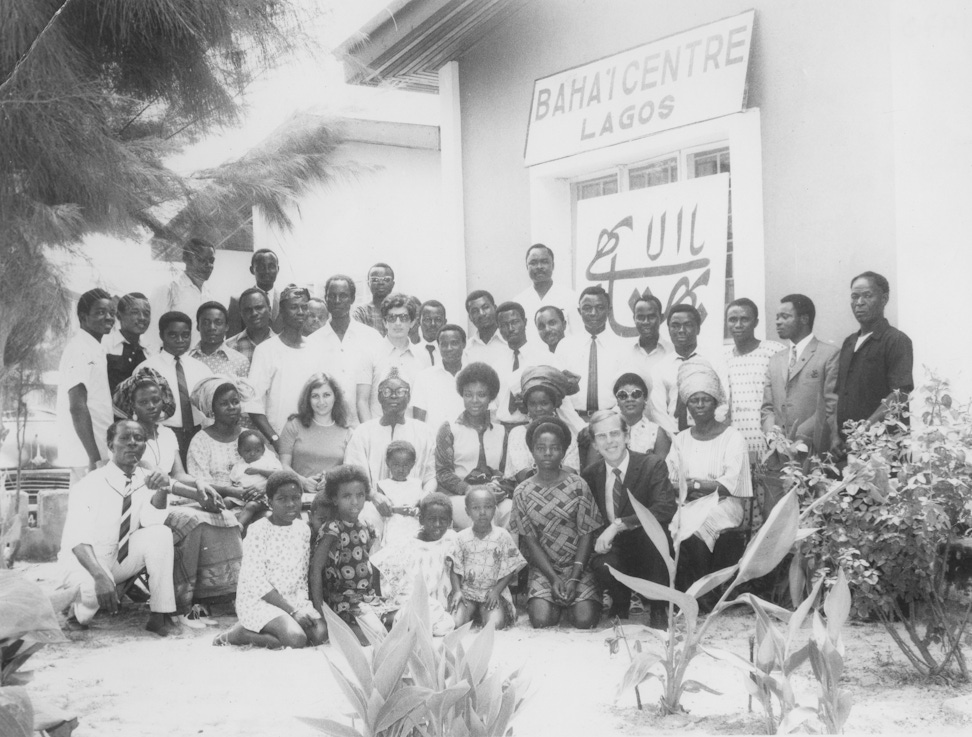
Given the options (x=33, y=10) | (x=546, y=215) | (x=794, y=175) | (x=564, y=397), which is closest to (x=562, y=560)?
(x=564, y=397)

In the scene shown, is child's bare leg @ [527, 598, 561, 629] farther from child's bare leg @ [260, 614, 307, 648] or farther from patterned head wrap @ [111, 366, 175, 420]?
patterned head wrap @ [111, 366, 175, 420]

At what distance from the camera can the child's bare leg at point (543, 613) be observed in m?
5.05

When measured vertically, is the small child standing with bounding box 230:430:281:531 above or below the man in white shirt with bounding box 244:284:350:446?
below

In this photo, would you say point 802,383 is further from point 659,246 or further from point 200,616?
point 200,616

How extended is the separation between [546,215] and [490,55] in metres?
0.90

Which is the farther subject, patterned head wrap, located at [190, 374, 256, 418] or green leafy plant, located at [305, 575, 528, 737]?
patterned head wrap, located at [190, 374, 256, 418]

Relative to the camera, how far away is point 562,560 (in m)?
5.18

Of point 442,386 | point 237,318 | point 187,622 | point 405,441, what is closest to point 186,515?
point 187,622

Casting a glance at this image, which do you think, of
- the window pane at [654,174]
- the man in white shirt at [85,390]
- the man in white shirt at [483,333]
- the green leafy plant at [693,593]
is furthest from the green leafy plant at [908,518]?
the man in white shirt at [85,390]

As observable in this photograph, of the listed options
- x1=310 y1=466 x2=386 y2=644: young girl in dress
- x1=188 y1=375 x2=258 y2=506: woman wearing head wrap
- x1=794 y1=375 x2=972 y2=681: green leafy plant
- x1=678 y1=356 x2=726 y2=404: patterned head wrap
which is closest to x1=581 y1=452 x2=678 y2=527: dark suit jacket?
x1=678 y1=356 x2=726 y2=404: patterned head wrap

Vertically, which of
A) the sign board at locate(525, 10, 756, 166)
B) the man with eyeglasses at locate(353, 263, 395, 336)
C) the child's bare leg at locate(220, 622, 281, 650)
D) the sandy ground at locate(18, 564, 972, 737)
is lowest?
the sandy ground at locate(18, 564, 972, 737)

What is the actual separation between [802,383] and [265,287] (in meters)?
2.64

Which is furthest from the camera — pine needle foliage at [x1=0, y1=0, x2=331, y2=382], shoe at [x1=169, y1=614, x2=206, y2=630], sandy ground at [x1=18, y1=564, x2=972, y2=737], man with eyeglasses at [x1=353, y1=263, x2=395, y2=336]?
man with eyeglasses at [x1=353, y1=263, x2=395, y2=336]

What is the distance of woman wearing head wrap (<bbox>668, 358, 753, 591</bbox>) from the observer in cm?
503
